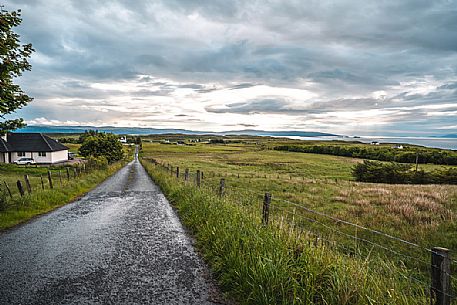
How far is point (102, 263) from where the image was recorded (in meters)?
7.04

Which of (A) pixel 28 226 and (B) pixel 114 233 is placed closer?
(B) pixel 114 233

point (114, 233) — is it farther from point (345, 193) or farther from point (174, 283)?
point (345, 193)

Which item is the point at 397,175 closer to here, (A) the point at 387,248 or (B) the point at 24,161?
Answer: (A) the point at 387,248

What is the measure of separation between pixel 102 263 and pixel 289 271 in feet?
13.7

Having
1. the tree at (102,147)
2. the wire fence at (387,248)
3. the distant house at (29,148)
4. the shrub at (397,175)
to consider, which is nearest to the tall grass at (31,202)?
the wire fence at (387,248)

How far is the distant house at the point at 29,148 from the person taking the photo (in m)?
59.6

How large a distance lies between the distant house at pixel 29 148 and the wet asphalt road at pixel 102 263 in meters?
57.3

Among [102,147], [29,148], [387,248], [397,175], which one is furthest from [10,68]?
[29,148]

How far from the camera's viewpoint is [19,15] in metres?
11.3

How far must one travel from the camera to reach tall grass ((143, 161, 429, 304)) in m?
4.40

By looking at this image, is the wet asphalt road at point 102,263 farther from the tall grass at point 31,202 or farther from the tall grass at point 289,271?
the tall grass at point 31,202

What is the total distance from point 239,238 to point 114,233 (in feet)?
15.8

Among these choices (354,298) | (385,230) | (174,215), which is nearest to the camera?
(354,298)

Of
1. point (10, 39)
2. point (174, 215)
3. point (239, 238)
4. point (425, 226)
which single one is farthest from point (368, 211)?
point (10, 39)
